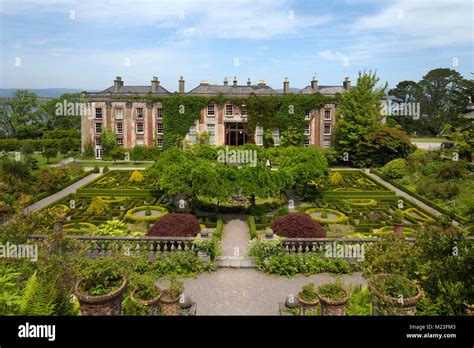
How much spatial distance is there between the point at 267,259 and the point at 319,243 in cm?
249

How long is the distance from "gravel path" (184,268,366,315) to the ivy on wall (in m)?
34.7

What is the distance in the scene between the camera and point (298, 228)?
56.7 feet

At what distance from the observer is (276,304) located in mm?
12820

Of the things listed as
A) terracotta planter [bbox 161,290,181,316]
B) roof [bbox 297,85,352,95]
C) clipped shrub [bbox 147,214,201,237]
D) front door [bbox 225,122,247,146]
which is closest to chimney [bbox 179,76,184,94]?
front door [bbox 225,122,247,146]

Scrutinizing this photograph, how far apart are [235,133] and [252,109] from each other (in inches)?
157

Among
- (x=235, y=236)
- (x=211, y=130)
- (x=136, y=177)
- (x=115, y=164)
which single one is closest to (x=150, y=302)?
(x=235, y=236)

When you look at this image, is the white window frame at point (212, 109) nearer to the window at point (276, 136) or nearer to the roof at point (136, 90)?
the roof at point (136, 90)

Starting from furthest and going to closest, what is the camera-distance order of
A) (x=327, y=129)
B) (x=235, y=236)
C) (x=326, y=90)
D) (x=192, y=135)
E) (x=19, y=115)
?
(x=19, y=115) < (x=326, y=90) < (x=192, y=135) < (x=327, y=129) < (x=235, y=236)

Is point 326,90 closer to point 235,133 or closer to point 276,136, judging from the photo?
point 276,136

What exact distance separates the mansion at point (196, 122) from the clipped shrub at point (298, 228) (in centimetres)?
3158

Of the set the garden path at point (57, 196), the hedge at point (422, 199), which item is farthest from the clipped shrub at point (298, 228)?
the garden path at point (57, 196)

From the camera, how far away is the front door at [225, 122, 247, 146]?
163ft

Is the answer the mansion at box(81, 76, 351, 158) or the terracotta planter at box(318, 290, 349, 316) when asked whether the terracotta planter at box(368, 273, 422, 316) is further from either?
the mansion at box(81, 76, 351, 158)
